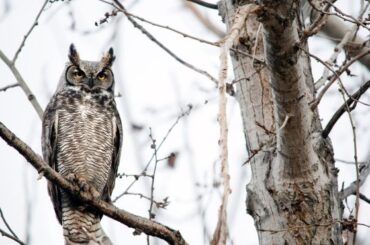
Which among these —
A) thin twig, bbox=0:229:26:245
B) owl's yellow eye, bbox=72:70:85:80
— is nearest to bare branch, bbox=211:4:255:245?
thin twig, bbox=0:229:26:245

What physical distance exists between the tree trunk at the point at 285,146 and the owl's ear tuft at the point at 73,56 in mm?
2219

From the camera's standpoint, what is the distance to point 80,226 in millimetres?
4070

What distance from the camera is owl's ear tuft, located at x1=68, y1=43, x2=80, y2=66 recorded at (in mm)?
4852

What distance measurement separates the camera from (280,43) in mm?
2080

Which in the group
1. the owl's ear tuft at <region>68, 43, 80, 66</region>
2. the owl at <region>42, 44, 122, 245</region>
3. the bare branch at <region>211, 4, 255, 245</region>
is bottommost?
the bare branch at <region>211, 4, 255, 245</region>

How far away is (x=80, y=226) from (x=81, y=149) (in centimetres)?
53

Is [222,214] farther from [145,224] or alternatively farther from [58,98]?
[58,98]

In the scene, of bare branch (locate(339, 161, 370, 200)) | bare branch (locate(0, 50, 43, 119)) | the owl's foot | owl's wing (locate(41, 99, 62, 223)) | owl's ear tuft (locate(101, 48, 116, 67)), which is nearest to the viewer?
bare branch (locate(339, 161, 370, 200))

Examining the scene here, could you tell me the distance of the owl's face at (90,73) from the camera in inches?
185

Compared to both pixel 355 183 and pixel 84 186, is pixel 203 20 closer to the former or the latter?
pixel 84 186

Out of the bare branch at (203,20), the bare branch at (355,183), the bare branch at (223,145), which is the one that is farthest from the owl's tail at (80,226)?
the bare branch at (223,145)

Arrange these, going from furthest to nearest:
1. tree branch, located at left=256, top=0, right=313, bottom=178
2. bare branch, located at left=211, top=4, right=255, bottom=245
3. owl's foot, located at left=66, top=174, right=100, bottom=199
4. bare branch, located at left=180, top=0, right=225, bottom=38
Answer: bare branch, located at left=180, top=0, right=225, bottom=38
owl's foot, located at left=66, top=174, right=100, bottom=199
tree branch, located at left=256, top=0, right=313, bottom=178
bare branch, located at left=211, top=4, right=255, bottom=245

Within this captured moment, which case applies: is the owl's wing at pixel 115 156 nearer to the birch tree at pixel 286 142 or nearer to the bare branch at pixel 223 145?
the birch tree at pixel 286 142

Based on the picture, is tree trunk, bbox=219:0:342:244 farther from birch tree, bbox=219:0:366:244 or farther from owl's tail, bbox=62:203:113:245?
owl's tail, bbox=62:203:113:245
